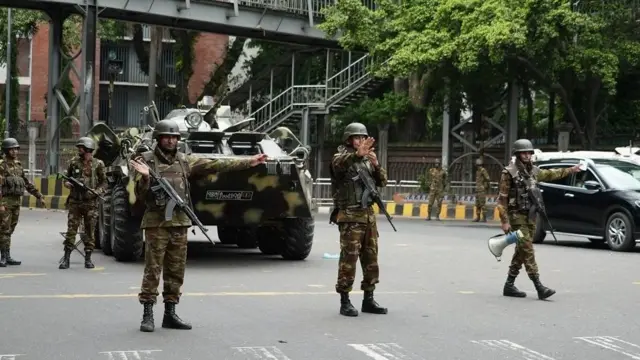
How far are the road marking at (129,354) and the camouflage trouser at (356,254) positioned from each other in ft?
8.63

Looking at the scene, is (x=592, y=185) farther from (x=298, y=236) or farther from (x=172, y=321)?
(x=172, y=321)

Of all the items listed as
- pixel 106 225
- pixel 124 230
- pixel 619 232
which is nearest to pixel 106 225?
pixel 106 225

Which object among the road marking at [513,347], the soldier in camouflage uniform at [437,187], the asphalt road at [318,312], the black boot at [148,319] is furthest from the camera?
the soldier in camouflage uniform at [437,187]

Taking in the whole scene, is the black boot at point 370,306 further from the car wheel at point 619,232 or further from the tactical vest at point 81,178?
the car wheel at point 619,232

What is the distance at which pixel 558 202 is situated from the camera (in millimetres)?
20641

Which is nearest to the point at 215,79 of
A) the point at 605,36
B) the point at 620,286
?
the point at 605,36

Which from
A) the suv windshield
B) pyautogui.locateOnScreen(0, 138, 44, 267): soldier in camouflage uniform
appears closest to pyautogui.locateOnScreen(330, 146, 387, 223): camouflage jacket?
pyautogui.locateOnScreen(0, 138, 44, 267): soldier in camouflage uniform

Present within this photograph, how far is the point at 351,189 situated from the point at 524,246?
2486 millimetres

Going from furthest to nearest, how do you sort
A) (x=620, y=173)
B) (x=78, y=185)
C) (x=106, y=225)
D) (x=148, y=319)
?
1. (x=620, y=173)
2. (x=106, y=225)
3. (x=78, y=185)
4. (x=148, y=319)

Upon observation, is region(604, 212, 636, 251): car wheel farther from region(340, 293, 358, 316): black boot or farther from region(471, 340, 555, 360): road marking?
region(471, 340, 555, 360): road marking

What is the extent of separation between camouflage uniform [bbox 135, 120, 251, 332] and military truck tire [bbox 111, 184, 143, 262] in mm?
6252

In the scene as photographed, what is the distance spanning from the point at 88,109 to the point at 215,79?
10.8 m

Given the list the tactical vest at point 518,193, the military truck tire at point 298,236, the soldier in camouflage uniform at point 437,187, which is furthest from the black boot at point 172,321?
the soldier in camouflage uniform at point 437,187

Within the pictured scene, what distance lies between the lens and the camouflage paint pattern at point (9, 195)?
15.7 metres
